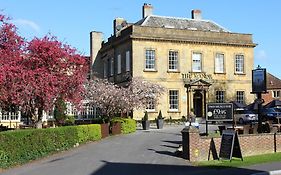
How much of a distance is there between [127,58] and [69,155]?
26.6 m

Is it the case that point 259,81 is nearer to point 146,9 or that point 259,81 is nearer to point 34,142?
point 34,142

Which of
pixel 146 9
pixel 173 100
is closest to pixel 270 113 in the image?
pixel 173 100

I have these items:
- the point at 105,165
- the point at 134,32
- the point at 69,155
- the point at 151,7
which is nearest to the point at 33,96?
the point at 69,155

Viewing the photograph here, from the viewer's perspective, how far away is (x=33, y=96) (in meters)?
22.3

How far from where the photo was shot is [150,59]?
44875 mm

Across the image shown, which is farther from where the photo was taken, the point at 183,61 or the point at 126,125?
the point at 183,61

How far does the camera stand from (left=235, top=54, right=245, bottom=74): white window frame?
4894cm

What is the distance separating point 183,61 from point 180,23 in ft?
19.4

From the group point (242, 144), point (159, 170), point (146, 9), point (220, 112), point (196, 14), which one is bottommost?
point (159, 170)

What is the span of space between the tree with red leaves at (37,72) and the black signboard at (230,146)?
912cm

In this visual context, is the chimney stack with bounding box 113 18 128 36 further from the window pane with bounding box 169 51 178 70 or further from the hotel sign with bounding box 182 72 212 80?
the hotel sign with bounding box 182 72 212 80

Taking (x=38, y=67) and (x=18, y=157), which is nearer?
(x=18, y=157)

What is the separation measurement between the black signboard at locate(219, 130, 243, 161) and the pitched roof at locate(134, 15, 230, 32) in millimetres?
30003

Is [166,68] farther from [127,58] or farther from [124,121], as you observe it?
[124,121]
